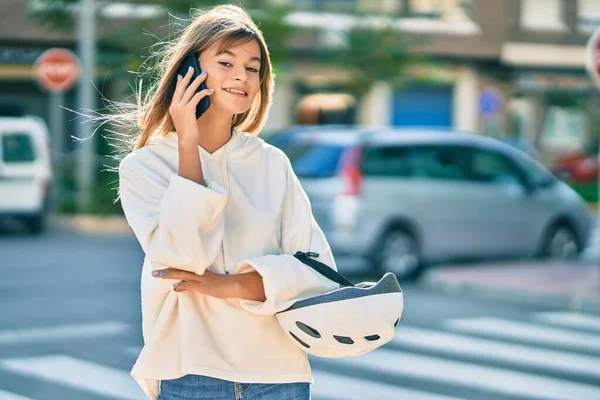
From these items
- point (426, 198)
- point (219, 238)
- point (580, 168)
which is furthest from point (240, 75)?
point (580, 168)

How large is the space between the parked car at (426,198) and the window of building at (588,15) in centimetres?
3134

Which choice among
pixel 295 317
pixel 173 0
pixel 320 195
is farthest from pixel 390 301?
pixel 173 0

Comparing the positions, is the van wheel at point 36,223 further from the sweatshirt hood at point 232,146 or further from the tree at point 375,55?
the tree at point 375,55

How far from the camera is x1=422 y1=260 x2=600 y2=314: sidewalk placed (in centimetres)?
1187

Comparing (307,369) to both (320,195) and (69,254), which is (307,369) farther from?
(69,254)

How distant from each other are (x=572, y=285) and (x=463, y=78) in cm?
3089

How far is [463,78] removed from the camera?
141 ft

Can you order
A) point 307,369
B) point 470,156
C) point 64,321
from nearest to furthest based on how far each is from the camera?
1. point 307,369
2. point 64,321
3. point 470,156

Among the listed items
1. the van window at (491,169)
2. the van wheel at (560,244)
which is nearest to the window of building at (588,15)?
the van wheel at (560,244)

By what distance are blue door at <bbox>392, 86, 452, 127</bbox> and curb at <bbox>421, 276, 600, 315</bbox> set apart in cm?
2963

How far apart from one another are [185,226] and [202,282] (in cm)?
17

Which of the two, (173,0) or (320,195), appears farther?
(173,0)

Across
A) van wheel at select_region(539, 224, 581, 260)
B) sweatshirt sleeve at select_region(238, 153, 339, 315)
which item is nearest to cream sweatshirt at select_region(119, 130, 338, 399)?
sweatshirt sleeve at select_region(238, 153, 339, 315)

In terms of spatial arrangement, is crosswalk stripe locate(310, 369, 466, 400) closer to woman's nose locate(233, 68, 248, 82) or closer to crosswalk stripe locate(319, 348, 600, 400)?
crosswalk stripe locate(319, 348, 600, 400)
